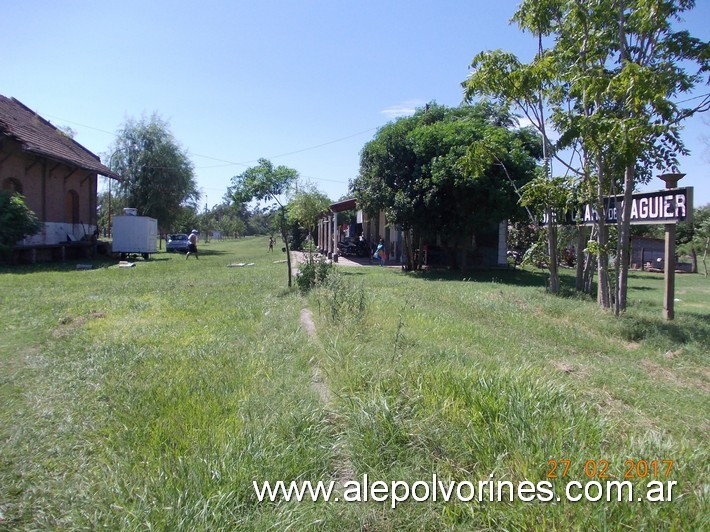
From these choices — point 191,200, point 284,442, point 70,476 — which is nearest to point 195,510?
point 284,442

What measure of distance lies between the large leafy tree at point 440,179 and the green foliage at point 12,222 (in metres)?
12.8

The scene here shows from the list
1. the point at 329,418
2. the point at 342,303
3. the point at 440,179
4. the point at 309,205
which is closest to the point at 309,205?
the point at 309,205

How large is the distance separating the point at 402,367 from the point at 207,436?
1.76 m

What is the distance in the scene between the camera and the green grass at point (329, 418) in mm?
2773

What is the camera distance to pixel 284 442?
340 centimetres

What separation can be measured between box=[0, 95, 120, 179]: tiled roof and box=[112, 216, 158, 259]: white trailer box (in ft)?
10.4

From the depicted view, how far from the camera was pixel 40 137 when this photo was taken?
80.3ft

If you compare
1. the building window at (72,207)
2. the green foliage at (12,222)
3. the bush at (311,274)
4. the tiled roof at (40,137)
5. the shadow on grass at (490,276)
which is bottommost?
the shadow on grass at (490,276)

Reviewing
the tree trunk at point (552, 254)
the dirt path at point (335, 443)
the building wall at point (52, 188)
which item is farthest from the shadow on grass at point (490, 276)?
the building wall at point (52, 188)

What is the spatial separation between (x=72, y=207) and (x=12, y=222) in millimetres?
8722

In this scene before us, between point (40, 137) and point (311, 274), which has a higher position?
point (40, 137)

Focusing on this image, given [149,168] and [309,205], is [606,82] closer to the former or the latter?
[309,205]

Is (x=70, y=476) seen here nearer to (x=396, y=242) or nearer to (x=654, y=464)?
(x=654, y=464)

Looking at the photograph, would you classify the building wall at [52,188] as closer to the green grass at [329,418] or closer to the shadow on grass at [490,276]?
the shadow on grass at [490,276]
